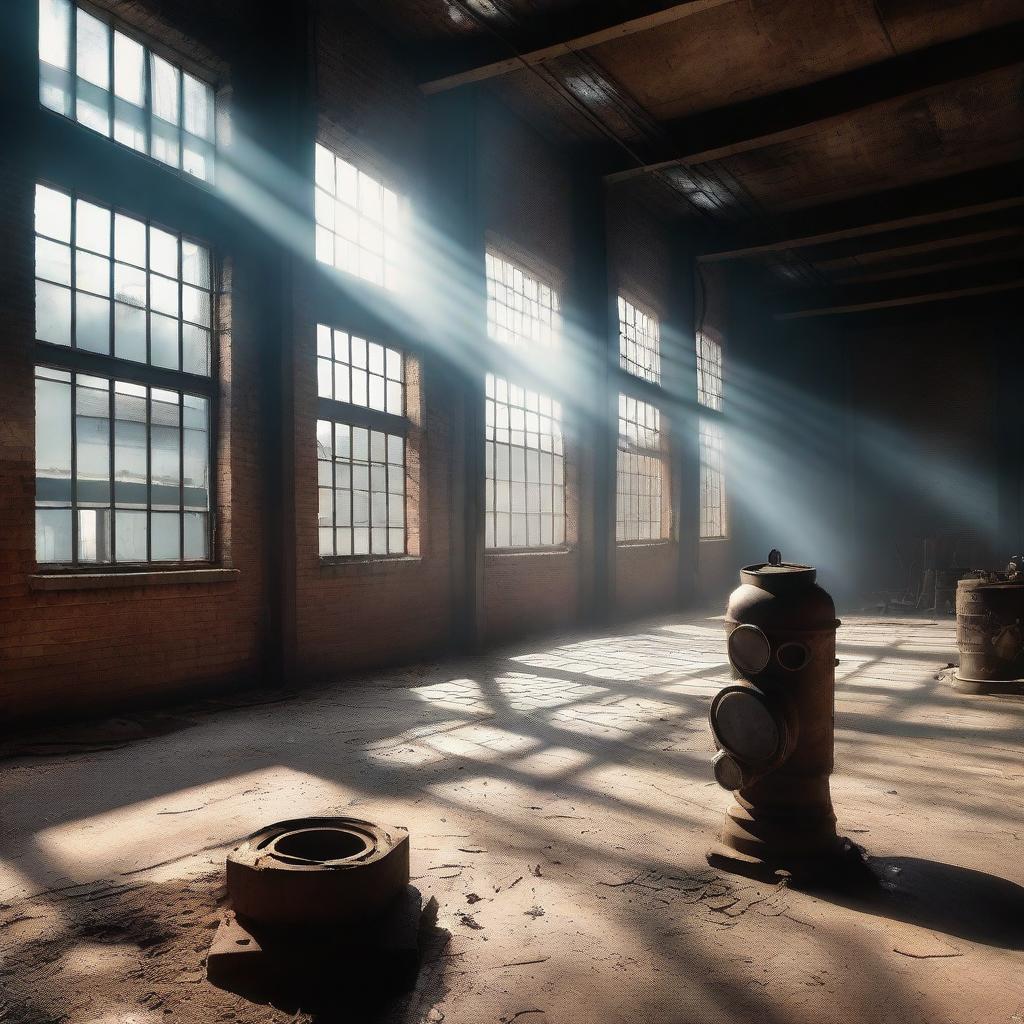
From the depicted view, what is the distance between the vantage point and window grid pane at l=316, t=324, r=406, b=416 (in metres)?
7.63

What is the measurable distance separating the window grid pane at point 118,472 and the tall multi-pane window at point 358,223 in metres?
2.23

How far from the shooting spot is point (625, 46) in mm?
9062

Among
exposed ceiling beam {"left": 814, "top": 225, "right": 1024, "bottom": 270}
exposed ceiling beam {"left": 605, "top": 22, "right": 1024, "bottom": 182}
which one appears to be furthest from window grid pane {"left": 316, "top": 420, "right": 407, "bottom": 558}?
exposed ceiling beam {"left": 814, "top": 225, "right": 1024, "bottom": 270}

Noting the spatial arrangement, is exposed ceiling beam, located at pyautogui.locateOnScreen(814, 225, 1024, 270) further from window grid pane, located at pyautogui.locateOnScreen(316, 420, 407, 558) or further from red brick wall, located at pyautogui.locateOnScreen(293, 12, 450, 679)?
window grid pane, located at pyautogui.locateOnScreen(316, 420, 407, 558)

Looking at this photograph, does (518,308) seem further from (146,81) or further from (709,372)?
(709,372)

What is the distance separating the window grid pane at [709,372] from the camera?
1576 cm

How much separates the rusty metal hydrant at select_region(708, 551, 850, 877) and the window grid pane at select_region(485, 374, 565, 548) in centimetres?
696

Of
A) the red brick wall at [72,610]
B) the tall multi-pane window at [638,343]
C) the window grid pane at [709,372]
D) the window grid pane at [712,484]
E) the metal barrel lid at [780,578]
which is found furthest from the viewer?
the window grid pane at [712,484]

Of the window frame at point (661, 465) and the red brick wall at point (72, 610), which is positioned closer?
the red brick wall at point (72, 610)

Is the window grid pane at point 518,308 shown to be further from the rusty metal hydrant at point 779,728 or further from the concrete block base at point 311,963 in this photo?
the concrete block base at point 311,963

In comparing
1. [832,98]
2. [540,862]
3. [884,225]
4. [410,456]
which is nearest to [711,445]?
[884,225]

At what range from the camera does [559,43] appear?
8.13 meters

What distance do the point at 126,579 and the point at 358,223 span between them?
430cm

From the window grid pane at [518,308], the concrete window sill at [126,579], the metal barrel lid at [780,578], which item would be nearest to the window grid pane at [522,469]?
the window grid pane at [518,308]
